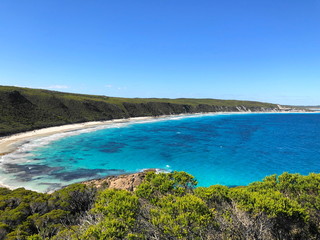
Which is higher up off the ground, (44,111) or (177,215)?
(44,111)

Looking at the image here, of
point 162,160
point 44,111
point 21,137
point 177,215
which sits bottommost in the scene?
point 162,160

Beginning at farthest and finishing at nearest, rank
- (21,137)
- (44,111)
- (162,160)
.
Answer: (44,111) → (21,137) → (162,160)

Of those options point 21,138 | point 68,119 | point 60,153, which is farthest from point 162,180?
point 68,119

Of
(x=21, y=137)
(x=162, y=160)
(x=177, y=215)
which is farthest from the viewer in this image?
(x=21, y=137)

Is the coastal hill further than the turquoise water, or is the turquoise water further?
the coastal hill

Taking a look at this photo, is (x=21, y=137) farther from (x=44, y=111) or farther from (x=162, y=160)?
(x=162, y=160)

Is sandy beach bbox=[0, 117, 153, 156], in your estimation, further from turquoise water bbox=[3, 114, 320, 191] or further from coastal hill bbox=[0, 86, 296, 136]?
turquoise water bbox=[3, 114, 320, 191]

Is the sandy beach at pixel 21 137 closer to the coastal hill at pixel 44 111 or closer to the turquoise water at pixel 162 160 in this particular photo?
the coastal hill at pixel 44 111

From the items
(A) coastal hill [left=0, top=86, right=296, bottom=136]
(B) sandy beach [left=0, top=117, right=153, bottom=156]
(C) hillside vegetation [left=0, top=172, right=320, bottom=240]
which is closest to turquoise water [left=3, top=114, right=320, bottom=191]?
(B) sandy beach [left=0, top=117, right=153, bottom=156]

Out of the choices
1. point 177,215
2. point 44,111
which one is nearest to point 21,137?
point 44,111
